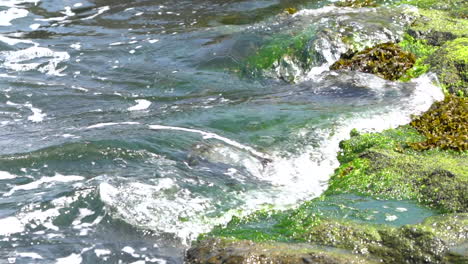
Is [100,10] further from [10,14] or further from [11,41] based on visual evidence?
[11,41]

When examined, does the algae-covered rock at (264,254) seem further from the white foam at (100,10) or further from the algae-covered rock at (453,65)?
the white foam at (100,10)

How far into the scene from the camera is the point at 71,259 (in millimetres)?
5441

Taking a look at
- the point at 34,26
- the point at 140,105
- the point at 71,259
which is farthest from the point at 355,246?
the point at 34,26

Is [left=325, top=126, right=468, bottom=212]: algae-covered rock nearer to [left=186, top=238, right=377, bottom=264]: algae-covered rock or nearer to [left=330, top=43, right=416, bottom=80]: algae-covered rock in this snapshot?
[left=186, top=238, right=377, bottom=264]: algae-covered rock

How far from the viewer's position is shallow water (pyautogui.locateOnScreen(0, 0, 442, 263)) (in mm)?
5945

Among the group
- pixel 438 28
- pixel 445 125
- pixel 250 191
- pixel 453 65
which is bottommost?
pixel 250 191

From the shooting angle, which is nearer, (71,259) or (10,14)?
(71,259)

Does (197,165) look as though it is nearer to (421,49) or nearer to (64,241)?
(64,241)

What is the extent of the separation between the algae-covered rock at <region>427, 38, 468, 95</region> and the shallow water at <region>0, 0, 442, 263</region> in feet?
1.07

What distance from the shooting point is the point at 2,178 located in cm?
705

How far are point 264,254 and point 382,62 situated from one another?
599cm

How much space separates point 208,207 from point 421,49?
5.95 m

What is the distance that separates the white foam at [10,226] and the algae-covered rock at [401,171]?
10.3 ft

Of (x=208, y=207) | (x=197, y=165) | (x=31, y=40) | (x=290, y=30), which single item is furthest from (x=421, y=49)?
(x=31, y=40)
